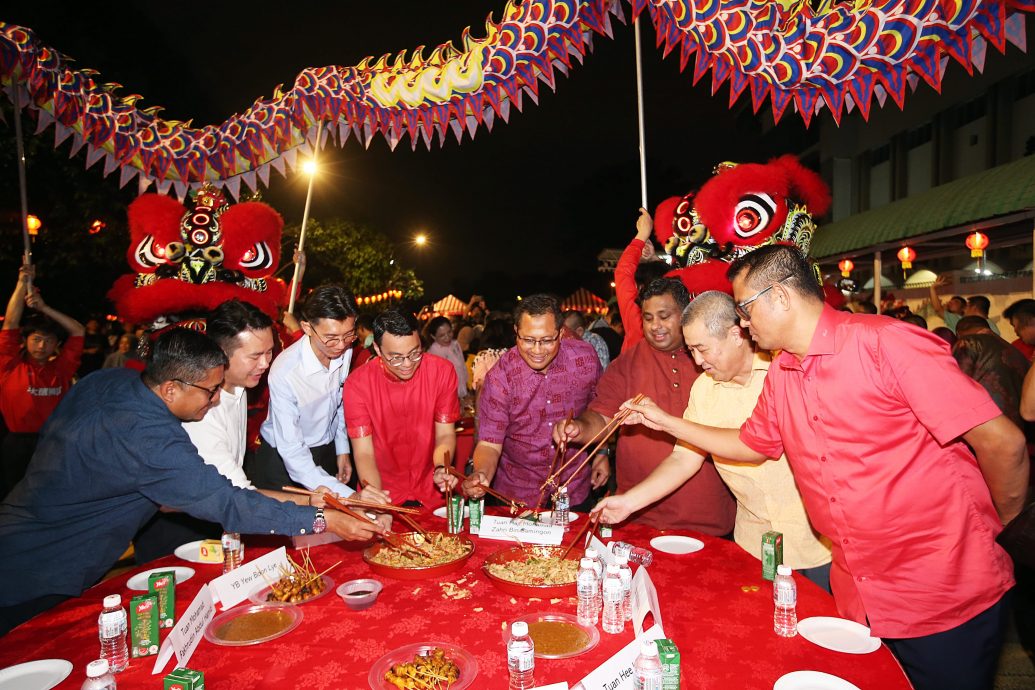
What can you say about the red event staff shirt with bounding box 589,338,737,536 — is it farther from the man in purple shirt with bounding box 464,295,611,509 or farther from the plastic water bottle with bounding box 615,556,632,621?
the plastic water bottle with bounding box 615,556,632,621

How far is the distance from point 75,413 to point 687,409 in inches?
100

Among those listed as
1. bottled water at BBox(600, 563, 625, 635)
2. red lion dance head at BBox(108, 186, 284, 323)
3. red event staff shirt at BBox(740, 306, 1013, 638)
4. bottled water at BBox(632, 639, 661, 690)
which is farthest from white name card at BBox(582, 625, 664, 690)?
red lion dance head at BBox(108, 186, 284, 323)

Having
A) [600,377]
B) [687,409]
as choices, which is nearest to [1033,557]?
[687,409]

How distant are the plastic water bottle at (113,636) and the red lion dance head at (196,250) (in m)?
3.19

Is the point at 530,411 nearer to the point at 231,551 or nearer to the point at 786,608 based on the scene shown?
the point at 231,551

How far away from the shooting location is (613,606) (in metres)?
1.79

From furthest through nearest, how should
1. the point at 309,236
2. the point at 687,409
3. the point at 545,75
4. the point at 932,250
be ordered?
the point at 309,236
the point at 932,250
the point at 545,75
the point at 687,409

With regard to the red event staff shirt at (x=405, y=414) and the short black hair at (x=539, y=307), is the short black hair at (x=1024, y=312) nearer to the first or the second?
the short black hair at (x=539, y=307)

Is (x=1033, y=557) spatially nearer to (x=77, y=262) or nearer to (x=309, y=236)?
(x=77, y=262)

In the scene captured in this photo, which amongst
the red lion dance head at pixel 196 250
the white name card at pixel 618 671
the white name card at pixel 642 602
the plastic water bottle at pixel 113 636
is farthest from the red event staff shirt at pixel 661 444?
the red lion dance head at pixel 196 250

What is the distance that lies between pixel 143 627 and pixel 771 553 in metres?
1.97

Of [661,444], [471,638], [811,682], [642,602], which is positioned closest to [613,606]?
[642,602]

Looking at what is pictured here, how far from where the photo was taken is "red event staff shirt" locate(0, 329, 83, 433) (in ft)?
16.1

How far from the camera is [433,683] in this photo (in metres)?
1.53
